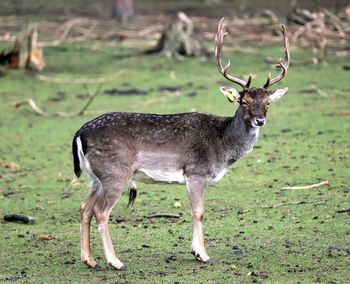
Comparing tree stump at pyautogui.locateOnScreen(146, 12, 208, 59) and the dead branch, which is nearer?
the dead branch

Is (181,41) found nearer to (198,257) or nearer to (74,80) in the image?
(74,80)

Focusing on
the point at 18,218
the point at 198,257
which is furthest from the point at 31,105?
the point at 198,257

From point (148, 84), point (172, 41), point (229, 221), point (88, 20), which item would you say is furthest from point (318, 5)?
point (229, 221)

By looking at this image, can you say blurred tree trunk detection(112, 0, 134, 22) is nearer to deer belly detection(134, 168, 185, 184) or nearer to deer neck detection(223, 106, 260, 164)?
deer neck detection(223, 106, 260, 164)

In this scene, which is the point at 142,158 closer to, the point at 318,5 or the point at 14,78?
the point at 14,78

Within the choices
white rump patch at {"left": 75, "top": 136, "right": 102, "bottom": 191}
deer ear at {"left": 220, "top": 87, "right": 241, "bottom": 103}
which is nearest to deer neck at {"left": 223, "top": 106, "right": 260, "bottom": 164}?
deer ear at {"left": 220, "top": 87, "right": 241, "bottom": 103}

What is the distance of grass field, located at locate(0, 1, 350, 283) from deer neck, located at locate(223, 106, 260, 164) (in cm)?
80

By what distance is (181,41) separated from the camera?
20125 mm

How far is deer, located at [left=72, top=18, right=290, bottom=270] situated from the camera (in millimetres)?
8156

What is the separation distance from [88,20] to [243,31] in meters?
4.59

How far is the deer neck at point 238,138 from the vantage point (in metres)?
8.73

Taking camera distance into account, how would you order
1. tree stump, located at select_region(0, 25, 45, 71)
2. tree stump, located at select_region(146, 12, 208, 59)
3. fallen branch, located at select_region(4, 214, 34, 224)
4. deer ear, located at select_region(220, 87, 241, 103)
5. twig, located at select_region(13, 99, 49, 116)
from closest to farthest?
deer ear, located at select_region(220, 87, 241, 103), fallen branch, located at select_region(4, 214, 34, 224), twig, located at select_region(13, 99, 49, 116), tree stump, located at select_region(0, 25, 45, 71), tree stump, located at select_region(146, 12, 208, 59)

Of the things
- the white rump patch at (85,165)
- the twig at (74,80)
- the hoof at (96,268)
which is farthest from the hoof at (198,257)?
the twig at (74,80)

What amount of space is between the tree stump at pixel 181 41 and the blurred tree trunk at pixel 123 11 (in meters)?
5.73
